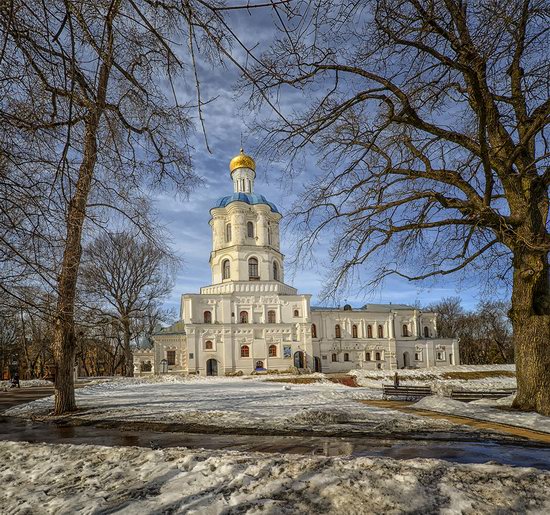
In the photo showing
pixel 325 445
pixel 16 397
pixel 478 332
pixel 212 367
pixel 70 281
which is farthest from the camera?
pixel 478 332

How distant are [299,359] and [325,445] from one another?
3864 cm

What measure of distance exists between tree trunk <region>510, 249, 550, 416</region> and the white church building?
1359 inches

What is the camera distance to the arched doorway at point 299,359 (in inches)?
1726

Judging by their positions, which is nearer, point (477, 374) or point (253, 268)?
point (477, 374)

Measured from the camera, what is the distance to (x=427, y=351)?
52.2m

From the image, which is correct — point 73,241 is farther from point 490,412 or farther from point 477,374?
point 477,374

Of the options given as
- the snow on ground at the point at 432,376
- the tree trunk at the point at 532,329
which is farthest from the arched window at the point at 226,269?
the tree trunk at the point at 532,329

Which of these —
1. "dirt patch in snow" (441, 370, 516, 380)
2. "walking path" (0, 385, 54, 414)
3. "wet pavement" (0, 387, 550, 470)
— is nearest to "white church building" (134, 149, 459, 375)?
"dirt patch in snow" (441, 370, 516, 380)

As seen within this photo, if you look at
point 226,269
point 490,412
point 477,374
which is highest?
point 226,269

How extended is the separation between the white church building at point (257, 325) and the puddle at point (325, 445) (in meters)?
35.4

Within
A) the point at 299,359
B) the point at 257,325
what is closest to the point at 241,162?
the point at 257,325

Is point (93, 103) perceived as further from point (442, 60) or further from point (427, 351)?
point (427, 351)

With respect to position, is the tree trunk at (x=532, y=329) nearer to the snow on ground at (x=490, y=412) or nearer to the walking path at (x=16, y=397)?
the snow on ground at (x=490, y=412)

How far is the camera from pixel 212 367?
4300cm
